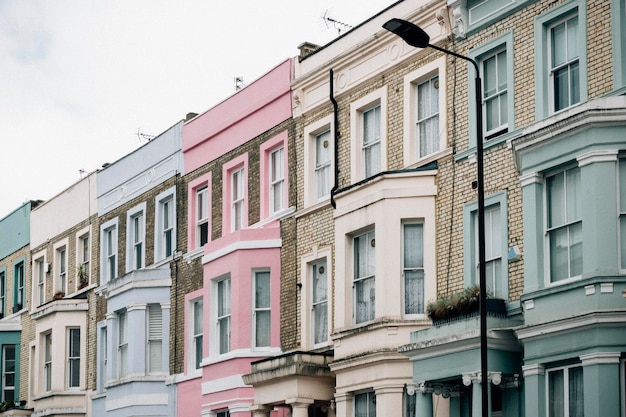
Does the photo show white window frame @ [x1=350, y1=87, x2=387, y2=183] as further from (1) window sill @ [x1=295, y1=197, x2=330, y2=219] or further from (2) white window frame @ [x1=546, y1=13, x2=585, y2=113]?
(2) white window frame @ [x1=546, y1=13, x2=585, y2=113]

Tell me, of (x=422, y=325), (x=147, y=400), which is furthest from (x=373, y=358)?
(x=147, y=400)

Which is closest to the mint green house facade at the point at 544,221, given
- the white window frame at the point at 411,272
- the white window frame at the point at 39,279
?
the white window frame at the point at 411,272

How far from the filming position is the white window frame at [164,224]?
39406 mm

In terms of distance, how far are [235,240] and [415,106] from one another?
21.5ft

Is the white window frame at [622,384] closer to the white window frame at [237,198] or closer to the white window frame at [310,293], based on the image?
the white window frame at [310,293]

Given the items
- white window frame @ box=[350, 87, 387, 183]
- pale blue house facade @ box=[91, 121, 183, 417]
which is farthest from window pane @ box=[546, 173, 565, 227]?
pale blue house facade @ box=[91, 121, 183, 417]

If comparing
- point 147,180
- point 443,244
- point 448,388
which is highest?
point 147,180

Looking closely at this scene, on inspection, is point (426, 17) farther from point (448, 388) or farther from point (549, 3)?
point (448, 388)

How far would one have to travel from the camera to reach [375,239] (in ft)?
96.2

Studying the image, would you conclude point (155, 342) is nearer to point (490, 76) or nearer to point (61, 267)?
point (61, 267)

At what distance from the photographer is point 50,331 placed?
4459 centimetres

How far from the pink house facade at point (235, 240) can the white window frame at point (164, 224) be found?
1045 millimetres

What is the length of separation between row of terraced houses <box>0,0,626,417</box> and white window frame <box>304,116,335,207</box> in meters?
0.06

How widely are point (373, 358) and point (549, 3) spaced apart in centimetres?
787
